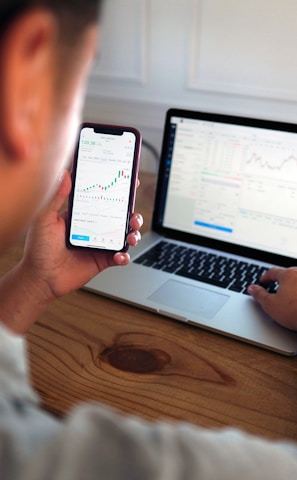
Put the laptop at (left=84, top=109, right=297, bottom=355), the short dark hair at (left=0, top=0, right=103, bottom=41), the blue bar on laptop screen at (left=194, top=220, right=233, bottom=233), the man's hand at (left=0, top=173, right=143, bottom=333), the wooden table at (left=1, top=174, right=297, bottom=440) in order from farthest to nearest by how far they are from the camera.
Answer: the blue bar on laptop screen at (left=194, top=220, right=233, bottom=233), the laptop at (left=84, top=109, right=297, bottom=355), the man's hand at (left=0, top=173, right=143, bottom=333), the wooden table at (left=1, top=174, right=297, bottom=440), the short dark hair at (left=0, top=0, right=103, bottom=41)

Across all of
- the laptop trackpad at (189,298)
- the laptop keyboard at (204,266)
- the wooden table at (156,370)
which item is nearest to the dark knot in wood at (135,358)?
the wooden table at (156,370)

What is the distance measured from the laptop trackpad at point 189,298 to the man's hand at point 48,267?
0.30 feet

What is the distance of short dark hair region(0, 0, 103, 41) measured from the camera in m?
0.29

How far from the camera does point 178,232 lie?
1049mm

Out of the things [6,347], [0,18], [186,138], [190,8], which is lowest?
[6,347]

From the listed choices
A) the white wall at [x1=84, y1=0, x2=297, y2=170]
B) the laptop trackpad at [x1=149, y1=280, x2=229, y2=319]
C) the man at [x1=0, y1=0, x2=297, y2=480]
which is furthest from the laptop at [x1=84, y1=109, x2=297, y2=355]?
the white wall at [x1=84, y1=0, x2=297, y2=170]

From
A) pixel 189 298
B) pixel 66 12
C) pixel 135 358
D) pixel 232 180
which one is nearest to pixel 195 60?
pixel 232 180

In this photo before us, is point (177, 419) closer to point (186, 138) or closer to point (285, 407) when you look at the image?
point (285, 407)

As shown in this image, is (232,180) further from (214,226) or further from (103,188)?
(103,188)

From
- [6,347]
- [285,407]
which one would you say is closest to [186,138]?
[285,407]

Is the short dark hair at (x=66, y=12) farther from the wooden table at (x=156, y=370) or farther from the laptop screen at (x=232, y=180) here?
the laptop screen at (x=232, y=180)

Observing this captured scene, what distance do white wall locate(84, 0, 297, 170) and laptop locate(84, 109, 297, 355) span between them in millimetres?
579

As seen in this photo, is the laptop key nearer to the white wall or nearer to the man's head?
the man's head

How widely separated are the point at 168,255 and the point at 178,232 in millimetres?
76
